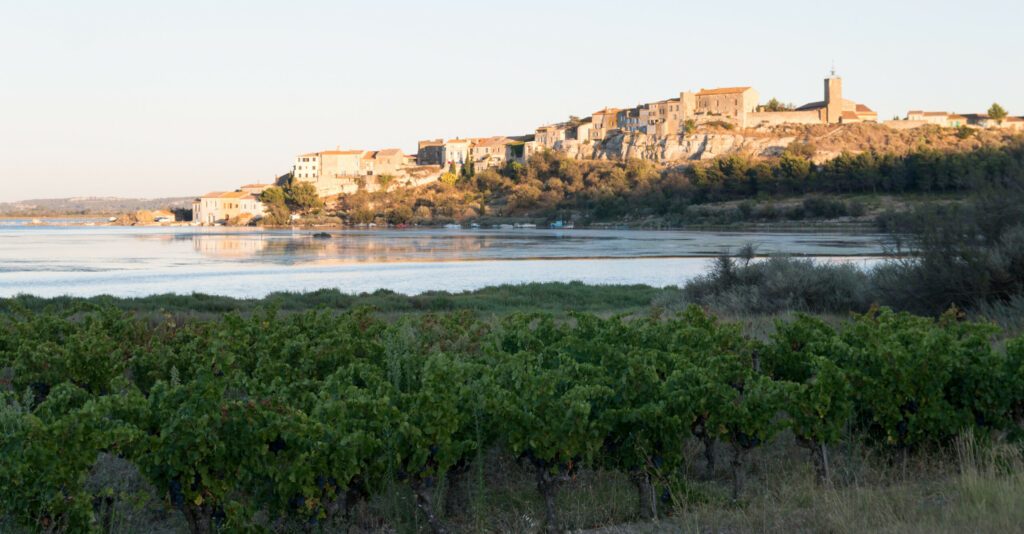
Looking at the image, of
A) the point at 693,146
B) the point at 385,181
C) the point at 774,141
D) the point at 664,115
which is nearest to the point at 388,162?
the point at 385,181

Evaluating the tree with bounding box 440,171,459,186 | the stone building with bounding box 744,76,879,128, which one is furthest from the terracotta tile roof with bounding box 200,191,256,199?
the stone building with bounding box 744,76,879,128

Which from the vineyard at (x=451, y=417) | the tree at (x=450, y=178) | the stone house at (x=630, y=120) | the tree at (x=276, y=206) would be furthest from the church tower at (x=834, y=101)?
the vineyard at (x=451, y=417)

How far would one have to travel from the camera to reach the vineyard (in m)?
4.59

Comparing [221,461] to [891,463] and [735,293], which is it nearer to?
[891,463]

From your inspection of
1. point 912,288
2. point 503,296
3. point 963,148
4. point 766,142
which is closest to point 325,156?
point 766,142

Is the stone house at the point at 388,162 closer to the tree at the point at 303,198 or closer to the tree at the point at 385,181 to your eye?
the tree at the point at 385,181

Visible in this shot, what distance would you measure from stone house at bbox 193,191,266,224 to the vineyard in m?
125

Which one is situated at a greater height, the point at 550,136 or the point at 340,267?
the point at 550,136

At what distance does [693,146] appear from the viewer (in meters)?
121

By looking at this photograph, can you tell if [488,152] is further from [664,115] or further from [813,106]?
[813,106]

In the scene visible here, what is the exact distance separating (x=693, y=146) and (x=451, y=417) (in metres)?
120

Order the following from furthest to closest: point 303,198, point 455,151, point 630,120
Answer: point 455,151, point 630,120, point 303,198

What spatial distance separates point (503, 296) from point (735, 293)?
6.48 metres

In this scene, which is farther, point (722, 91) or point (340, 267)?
point (722, 91)
